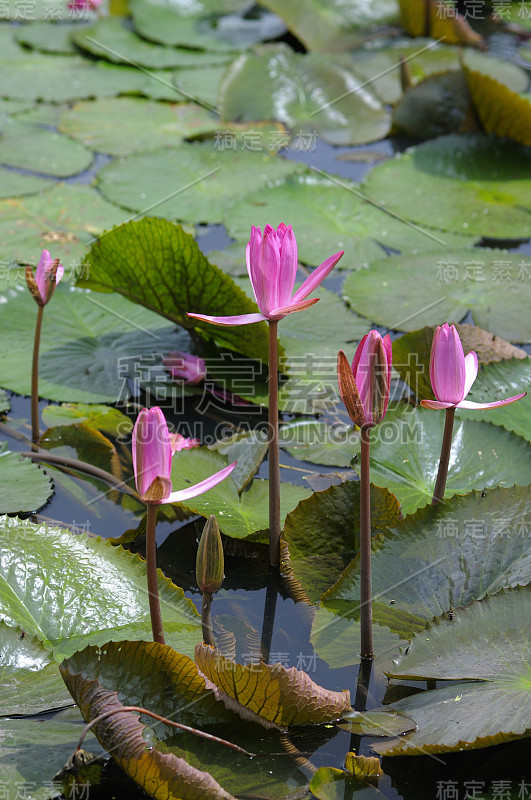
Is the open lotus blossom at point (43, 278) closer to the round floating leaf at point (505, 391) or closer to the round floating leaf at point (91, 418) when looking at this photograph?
the round floating leaf at point (91, 418)

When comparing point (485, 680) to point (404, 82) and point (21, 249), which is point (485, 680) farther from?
point (404, 82)

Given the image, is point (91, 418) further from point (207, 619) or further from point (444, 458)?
point (444, 458)

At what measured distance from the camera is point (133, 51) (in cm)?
459

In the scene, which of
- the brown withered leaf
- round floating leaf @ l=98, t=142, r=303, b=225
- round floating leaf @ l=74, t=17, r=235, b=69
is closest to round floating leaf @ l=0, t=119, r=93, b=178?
round floating leaf @ l=98, t=142, r=303, b=225

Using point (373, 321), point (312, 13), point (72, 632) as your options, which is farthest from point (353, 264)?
Answer: point (312, 13)

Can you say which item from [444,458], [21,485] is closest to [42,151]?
[21,485]

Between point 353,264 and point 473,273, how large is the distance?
1.41ft

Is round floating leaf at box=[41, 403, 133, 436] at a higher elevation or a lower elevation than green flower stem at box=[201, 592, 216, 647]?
lower

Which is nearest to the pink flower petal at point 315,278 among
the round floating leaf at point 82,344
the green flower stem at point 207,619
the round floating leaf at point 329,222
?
the green flower stem at point 207,619

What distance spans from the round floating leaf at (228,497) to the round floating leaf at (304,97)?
2.53 meters

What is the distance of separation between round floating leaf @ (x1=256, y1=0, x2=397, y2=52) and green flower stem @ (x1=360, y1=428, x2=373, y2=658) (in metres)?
3.98

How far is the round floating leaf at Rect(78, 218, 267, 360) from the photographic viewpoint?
213cm

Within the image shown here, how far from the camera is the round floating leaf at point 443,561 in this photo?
144 cm

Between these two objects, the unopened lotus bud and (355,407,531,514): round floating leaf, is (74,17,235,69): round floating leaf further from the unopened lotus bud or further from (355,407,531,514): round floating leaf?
the unopened lotus bud
